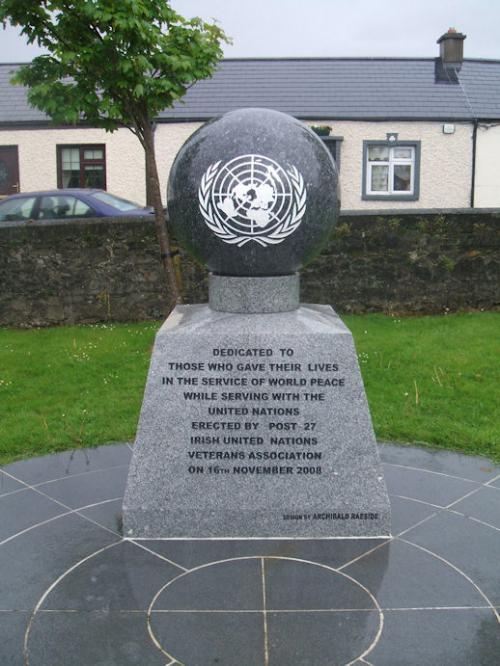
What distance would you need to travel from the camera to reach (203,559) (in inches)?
166

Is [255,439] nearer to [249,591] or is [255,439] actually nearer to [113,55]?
[249,591]

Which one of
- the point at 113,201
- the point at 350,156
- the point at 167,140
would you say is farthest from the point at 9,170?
the point at 350,156

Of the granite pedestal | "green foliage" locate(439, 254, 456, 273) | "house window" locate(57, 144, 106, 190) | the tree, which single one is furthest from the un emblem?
"house window" locate(57, 144, 106, 190)

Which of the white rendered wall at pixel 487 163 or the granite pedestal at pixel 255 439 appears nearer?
the granite pedestal at pixel 255 439

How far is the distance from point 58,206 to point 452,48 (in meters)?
15.8

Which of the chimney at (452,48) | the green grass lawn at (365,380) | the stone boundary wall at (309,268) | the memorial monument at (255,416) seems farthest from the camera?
the chimney at (452,48)

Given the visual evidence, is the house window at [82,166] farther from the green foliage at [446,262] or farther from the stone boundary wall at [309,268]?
the green foliage at [446,262]

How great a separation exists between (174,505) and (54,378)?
4.22 m

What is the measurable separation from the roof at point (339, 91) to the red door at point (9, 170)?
2.86 ft

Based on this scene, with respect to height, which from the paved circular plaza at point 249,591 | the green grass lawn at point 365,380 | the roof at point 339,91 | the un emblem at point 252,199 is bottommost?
the paved circular plaza at point 249,591

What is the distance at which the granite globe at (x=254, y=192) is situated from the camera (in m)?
4.32

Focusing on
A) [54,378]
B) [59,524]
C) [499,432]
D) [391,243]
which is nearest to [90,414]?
[54,378]

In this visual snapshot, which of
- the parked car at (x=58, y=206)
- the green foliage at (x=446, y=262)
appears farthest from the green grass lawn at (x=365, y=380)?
the parked car at (x=58, y=206)

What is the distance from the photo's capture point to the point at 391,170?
70.1ft
